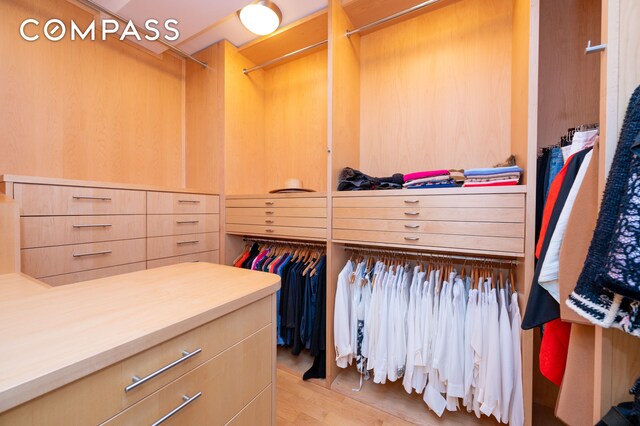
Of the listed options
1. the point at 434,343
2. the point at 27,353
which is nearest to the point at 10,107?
the point at 27,353

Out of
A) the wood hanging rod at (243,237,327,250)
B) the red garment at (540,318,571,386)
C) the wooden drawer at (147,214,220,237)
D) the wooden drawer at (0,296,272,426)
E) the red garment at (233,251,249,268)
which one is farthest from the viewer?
the red garment at (233,251,249,268)

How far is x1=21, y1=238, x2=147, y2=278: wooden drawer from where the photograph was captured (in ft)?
4.21

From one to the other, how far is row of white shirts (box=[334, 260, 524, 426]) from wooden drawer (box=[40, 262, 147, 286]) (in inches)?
53.3

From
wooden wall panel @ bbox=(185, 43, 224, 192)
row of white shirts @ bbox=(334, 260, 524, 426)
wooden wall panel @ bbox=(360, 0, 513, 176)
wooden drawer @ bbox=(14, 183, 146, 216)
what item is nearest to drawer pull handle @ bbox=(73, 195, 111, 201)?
wooden drawer @ bbox=(14, 183, 146, 216)

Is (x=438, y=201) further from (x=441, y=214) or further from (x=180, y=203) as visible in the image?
(x=180, y=203)

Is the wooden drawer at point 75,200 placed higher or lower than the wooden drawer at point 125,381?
higher

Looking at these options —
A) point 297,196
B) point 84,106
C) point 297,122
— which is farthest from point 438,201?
point 84,106

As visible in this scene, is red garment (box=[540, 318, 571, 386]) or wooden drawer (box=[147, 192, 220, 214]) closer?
red garment (box=[540, 318, 571, 386])

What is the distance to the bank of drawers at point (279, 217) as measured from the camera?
5.51 feet

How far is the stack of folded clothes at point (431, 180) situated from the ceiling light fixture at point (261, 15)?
1.40 meters

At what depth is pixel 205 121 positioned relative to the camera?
2262mm

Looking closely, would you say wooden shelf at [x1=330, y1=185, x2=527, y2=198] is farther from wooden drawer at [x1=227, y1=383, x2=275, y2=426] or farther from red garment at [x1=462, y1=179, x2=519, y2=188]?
wooden drawer at [x1=227, y1=383, x2=275, y2=426]

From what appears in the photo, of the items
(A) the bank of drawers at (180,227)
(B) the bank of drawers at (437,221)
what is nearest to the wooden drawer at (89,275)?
(A) the bank of drawers at (180,227)

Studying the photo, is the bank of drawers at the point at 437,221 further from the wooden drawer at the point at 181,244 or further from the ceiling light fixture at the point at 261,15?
the ceiling light fixture at the point at 261,15
